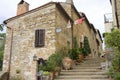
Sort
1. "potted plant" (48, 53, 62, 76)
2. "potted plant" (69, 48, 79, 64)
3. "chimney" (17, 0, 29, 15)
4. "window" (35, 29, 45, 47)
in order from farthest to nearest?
"chimney" (17, 0, 29, 15) → "potted plant" (69, 48, 79, 64) → "window" (35, 29, 45, 47) → "potted plant" (48, 53, 62, 76)

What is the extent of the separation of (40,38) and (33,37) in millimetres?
661

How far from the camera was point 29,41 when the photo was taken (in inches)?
586

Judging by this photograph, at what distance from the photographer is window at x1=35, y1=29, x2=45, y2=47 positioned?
562 inches

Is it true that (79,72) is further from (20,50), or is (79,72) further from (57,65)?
(20,50)

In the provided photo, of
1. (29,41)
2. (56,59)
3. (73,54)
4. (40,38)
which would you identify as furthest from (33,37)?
(73,54)

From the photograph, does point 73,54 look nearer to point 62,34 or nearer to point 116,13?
point 62,34

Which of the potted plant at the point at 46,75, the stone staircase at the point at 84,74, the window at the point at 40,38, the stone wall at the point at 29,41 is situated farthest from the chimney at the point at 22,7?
the potted plant at the point at 46,75

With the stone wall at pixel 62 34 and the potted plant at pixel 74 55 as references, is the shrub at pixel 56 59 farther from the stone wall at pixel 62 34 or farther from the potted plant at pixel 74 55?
the potted plant at pixel 74 55

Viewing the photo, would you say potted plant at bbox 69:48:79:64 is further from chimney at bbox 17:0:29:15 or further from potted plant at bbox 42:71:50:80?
chimney at bbox 17:0:29:15

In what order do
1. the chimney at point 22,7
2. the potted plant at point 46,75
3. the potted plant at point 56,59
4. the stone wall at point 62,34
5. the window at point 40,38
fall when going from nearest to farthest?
the potted plant at point 46,75, the potted plant at point 56,59, the window at point 40,38, the stone wall at point 62,34, the chimney at point 22,7

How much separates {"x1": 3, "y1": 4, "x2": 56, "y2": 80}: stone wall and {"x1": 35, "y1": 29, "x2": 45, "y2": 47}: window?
0.79 feet

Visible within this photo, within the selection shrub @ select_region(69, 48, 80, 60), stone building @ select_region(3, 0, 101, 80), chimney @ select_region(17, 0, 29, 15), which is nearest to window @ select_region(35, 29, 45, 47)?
stone building @ select_region(3, 0, 101, 80)

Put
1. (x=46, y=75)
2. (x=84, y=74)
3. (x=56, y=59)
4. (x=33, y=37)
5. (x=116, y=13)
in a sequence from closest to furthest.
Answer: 1. (x=46, y=75)
2. (x=84, y=74)
3. (x=56, y=59)
4. (x=116, y=13)
5. (x=33, y=37)

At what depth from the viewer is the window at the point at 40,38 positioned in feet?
46.8
